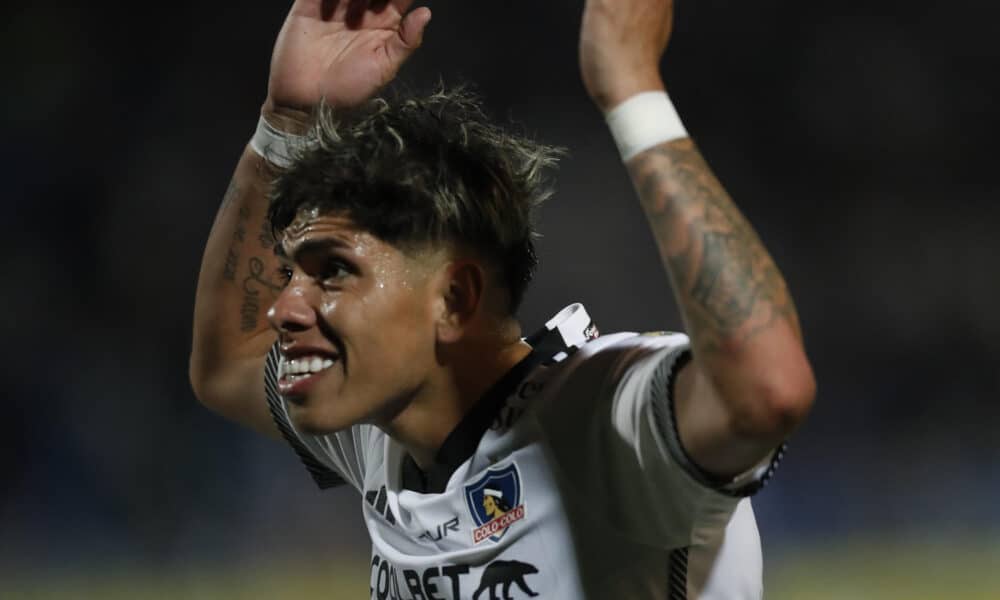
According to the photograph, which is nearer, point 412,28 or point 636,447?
point 636,447

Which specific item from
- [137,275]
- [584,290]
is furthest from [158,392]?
[584,290]

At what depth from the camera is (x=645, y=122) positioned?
3.95 feet

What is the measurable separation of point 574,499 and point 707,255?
42 cm

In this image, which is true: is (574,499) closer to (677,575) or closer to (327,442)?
(677,575)

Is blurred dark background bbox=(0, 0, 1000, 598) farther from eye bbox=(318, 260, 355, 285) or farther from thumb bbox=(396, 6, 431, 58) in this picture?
eye bbox=(318, 260, 355, 285)

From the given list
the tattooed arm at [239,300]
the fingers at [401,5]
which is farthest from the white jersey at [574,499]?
the fingers at [401,5]

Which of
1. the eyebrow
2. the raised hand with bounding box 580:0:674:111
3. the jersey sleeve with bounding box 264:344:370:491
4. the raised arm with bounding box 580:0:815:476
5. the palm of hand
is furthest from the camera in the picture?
the jersey sleeve with bounding box 264:344:370:491

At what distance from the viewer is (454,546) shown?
60.5 inches

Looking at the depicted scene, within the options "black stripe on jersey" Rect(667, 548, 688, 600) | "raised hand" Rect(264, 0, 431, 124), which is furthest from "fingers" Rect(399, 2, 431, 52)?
"black stripe on jersey" Rect(667, 548, 688, 600)

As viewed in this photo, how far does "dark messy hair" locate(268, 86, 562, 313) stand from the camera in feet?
5.08

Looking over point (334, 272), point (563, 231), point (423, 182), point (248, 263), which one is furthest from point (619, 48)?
point (563, 231)

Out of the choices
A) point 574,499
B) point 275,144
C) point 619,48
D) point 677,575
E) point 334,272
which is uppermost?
point 275,144

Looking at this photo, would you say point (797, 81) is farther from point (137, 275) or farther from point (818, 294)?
point (137, 275)

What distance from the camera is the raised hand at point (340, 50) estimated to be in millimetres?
1759
